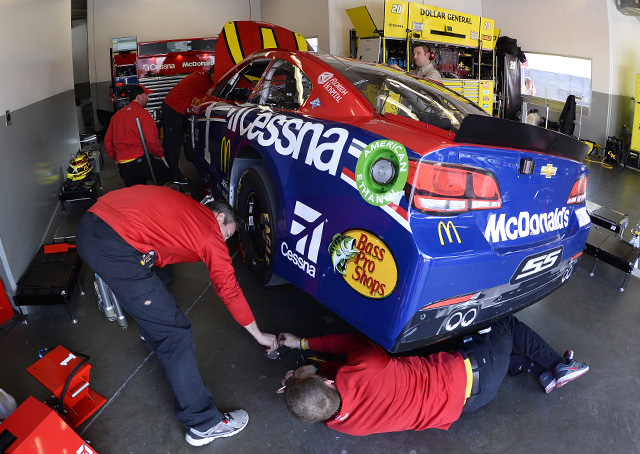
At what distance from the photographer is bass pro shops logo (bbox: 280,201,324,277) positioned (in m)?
2.27

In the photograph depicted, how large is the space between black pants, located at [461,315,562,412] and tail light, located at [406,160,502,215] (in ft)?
2.35

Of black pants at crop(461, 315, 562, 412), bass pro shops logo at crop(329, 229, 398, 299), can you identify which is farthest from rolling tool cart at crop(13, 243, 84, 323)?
black pants at crop(461, 315, 562, 412)

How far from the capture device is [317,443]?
2068 mm

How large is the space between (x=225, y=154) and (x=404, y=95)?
1.35 m

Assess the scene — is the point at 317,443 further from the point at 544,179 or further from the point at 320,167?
the point at 544,179

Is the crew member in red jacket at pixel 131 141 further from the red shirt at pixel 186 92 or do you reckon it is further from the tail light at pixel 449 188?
the tail light at pixel 449 188

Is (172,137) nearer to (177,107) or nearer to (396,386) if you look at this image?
(177,107)

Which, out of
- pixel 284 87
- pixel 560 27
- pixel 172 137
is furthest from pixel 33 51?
pixel 560 27

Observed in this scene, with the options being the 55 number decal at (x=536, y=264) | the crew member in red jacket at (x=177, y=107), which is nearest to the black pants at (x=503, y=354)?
the 55 number decal at (x=536, y=264)

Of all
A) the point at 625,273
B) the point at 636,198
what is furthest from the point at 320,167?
the point at 636,198

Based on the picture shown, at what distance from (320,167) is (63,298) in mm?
1857

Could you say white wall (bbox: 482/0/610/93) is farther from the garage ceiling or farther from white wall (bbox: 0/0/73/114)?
the garage ceiling

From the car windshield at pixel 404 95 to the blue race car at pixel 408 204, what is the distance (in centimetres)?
1

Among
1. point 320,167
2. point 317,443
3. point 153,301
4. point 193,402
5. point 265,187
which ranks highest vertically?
point 320,167
